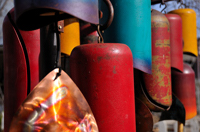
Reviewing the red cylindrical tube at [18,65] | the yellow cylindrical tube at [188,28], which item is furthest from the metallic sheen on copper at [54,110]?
the yellow cylindrical tube at [188,28]

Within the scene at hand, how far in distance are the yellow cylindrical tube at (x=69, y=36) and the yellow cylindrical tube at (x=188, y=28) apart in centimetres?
82

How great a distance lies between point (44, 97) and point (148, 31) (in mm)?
602

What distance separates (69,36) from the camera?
107 cm

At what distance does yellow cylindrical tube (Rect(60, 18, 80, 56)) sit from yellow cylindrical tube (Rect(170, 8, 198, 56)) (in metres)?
0.82

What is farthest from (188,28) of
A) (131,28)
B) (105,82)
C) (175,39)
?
(105,82)

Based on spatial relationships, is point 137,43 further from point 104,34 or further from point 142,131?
point 142,131

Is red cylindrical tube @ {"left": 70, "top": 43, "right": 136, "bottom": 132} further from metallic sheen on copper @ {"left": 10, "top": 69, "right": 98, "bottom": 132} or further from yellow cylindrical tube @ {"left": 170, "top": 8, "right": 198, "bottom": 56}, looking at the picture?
yellow cylindrical tube @ {"left": 170, "top": 8, "right": 198, "bottom": 56}

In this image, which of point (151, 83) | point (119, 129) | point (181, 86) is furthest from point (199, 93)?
point (119, 129)

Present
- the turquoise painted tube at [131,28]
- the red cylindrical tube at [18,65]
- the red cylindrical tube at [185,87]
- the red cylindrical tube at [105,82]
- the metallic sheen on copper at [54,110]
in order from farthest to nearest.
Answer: the red cylindrical tube at [185,87] → the turquoise painted tube at [131,28] → the red cylindrical tube at [18,65] → the red cylindrical tube at [105,82] → the metallic sheen on copper at [54,110]

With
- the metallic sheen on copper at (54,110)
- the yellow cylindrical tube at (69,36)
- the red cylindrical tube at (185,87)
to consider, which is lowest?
the red cylindrical tube at (185,87)

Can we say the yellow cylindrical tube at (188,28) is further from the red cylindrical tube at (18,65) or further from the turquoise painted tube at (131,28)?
the red cylindrical tube at (18,65)

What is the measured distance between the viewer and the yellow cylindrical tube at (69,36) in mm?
1065

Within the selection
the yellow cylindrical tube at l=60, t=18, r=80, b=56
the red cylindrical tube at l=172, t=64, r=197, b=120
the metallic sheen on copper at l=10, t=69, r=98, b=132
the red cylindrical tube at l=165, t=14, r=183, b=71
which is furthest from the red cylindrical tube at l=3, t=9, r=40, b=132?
the red cylindrical tube at l=172, t=64, r=197, b=120

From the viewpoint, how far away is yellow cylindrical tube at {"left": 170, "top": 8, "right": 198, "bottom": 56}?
1.65 m
